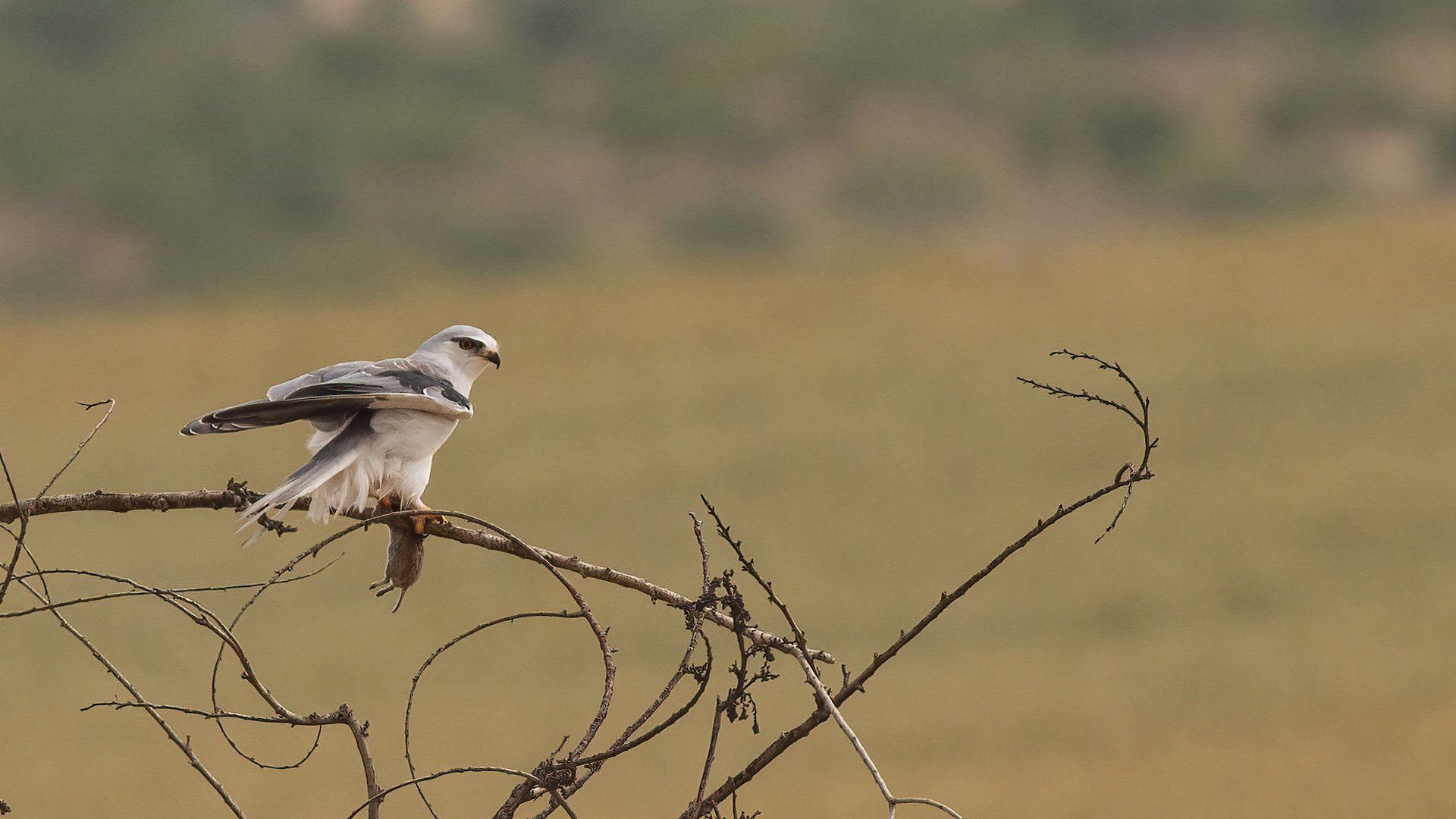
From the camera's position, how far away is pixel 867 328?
128ft

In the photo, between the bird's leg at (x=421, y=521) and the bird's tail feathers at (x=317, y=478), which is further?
the bird's leg at (x=421, y=521)

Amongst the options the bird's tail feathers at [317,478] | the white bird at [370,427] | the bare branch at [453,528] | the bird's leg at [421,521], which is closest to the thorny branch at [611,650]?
the bare branch at [453,528]

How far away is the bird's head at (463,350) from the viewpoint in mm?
3658

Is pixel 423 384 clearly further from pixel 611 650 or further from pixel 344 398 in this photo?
pixel 611 650

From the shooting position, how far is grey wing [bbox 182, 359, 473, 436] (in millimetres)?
2801

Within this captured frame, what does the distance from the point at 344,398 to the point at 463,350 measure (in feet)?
2.53

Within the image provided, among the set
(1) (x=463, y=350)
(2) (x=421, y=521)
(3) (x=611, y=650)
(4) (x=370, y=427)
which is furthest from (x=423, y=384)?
(3) (x=611, y=650)

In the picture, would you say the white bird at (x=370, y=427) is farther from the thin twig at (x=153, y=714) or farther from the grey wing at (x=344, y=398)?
the thin twig at (x=153, y=714)

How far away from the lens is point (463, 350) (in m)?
3.71

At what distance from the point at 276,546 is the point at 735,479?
9865 mm

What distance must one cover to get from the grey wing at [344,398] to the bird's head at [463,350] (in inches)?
6.6

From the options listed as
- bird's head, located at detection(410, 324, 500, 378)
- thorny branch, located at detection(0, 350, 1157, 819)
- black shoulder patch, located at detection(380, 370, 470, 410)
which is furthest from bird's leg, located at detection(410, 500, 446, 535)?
thorny branch, located at detection(0, 350, 1157, 819)

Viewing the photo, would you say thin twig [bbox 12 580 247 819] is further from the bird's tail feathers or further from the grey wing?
the grey wing

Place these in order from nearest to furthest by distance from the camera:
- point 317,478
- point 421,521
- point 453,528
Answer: point 453,528
point 317,478
point 421,521
